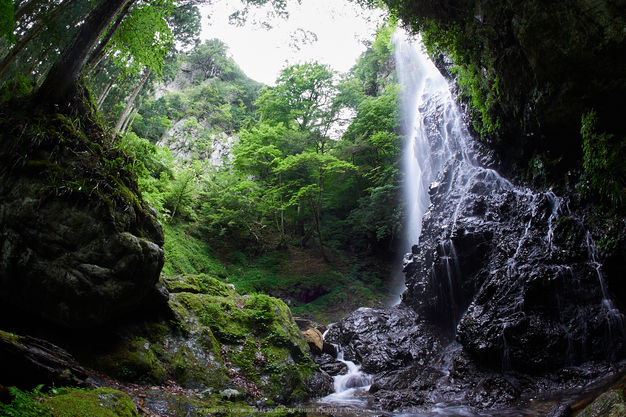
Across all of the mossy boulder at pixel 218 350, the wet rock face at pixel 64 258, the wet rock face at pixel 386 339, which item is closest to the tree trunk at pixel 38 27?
the wet rock face at pixel 64 258

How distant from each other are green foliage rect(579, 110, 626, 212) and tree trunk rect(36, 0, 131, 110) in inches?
372

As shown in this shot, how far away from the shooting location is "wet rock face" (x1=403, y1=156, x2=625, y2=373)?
21.2 ft

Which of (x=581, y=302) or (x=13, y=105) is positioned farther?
(x=581, y=302)

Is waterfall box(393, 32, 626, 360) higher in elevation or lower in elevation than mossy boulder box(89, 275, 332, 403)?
higher

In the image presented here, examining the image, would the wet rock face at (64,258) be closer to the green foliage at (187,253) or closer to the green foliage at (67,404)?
the green foliage at (67,404)

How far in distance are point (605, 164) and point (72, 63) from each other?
398 inches

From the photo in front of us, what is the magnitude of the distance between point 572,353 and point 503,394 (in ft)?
5.61

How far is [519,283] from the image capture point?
7.56 meters

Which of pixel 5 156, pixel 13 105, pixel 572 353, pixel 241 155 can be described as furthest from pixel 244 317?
pixel 241 155

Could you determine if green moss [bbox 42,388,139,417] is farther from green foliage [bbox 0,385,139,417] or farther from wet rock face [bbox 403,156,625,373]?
wet rock face [bbox 403,156,625,373]

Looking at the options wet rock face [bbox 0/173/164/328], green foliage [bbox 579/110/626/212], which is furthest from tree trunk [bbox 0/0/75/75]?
green foliage [bbox 579/110/626/212]

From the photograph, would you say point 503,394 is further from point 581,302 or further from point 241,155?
point 241,155

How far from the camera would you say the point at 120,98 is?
1831cm

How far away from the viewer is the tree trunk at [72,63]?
5793 millimetres
